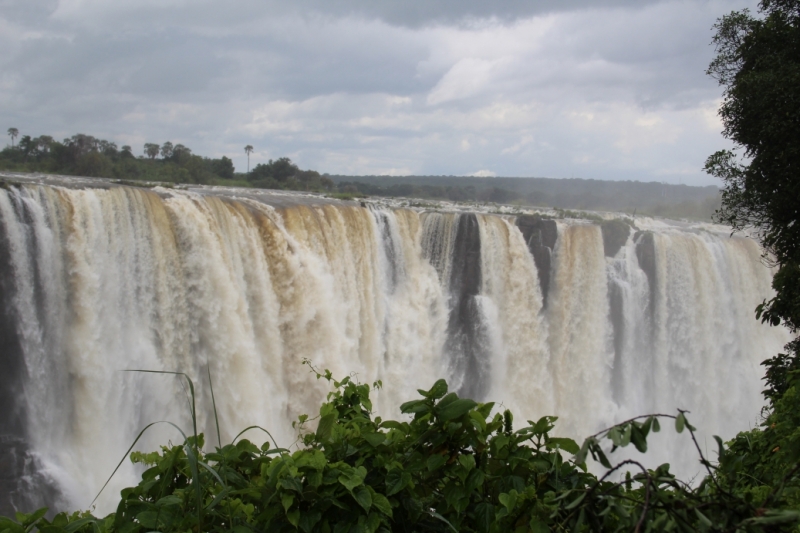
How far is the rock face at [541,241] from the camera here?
16.6 metres

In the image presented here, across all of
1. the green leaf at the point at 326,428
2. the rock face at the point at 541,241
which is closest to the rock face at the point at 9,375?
the green leaf at the point at 326,428

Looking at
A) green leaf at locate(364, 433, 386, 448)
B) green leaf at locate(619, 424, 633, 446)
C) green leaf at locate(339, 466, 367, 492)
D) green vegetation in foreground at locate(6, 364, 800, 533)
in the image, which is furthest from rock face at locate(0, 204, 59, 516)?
green leaf at locate(619, 424, 633, 446)

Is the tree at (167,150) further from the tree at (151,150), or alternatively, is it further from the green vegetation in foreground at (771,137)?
the green vegetation in foreground at (771,137)

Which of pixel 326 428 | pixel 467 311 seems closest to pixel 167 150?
pixel 467 311

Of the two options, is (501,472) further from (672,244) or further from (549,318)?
(672,244)

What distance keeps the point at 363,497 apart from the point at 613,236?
17.1 metres

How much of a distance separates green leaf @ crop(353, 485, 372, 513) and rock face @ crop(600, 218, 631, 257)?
1668 cm

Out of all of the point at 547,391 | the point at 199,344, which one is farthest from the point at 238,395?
the point at 547,391

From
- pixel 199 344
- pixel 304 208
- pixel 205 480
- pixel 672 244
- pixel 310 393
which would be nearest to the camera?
pixel 205 480

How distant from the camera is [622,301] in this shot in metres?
17.4

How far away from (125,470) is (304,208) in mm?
5886

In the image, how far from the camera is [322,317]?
12.7 m

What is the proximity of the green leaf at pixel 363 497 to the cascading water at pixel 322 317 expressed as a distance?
3.21m

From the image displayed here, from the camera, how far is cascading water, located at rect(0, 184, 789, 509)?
31.7 feet
